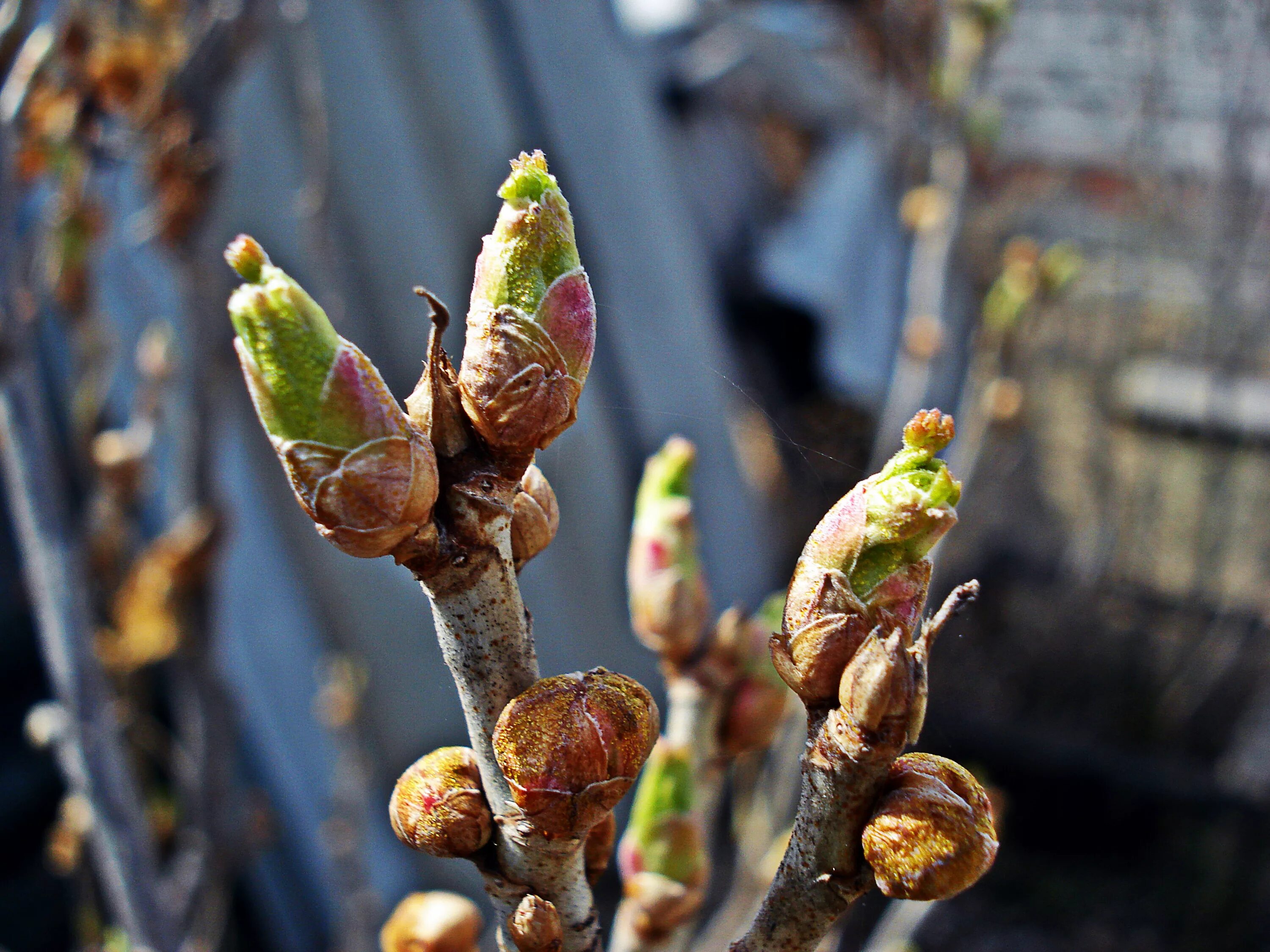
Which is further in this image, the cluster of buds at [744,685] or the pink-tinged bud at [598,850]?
the cluster of buds at [744,685]

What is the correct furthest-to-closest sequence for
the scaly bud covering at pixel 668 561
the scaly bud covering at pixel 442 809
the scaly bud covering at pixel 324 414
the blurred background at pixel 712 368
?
the blurred background at pixel 712 368
the scaly bud covering at pixel 668 561
the scaly bud covering at pixel 442 809
the scaly bud covering at pixel 324 414

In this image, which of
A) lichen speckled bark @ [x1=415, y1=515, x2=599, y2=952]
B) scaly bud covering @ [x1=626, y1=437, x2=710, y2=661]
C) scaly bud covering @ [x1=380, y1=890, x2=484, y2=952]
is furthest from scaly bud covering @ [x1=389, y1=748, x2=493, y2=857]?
scaly bud covering @ [x1=626, y1=437, x2=710, y2=661]

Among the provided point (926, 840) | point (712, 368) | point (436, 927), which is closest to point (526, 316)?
point (926, 840)

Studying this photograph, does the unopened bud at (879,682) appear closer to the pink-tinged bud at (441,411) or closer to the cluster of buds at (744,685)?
the pink-tinged bud at (441,411)

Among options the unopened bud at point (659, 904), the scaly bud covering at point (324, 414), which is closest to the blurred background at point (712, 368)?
the unopened bud at point (659, 904)

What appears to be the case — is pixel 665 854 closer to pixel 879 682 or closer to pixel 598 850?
pixel 598 850

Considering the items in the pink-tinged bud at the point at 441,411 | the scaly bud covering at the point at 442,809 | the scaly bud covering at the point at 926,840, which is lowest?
the scaly bud covering at the point at 926,840

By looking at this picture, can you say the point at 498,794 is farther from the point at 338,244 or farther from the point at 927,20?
the point at 338,244
